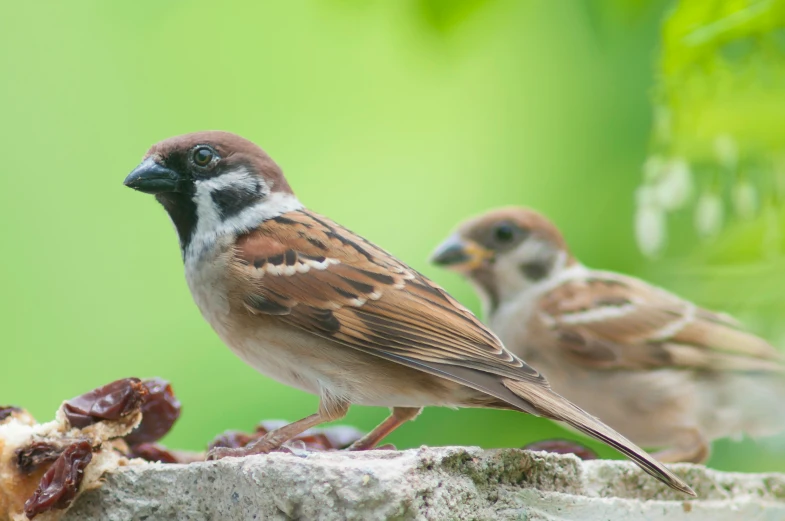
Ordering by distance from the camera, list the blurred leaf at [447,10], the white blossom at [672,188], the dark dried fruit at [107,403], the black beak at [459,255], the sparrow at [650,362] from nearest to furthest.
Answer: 1. the blurred leaf at [447,10]
2. the dark dried fruit at [107,403]
3. the white blossom at [672,188]
4. the sparrow at [650,362]
5. the black beak at [459,255]

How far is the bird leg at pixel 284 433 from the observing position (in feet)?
4.65

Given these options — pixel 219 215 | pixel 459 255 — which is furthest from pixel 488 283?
pixel 219 215

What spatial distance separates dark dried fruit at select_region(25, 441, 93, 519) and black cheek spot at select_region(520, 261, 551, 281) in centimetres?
166

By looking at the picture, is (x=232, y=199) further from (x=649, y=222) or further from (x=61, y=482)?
(x=649, y=222)

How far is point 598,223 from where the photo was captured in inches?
119

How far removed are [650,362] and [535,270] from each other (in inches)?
18.0

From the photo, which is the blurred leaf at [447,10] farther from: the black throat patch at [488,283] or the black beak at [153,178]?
the black throat patch at [488,283]

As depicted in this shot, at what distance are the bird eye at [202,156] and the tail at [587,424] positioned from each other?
0.63 m

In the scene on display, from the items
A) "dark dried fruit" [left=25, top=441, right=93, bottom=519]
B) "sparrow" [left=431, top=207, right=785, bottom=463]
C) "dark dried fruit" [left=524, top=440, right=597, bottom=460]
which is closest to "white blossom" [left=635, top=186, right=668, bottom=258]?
"sparrow" [left=431, top=207, right=785, bottom=463]

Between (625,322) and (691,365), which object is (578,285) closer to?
(625,322)

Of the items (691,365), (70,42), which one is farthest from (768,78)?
(70,42)

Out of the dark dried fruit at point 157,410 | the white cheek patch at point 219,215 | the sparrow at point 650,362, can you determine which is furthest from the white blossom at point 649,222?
the dark dried fruit at point 157,410

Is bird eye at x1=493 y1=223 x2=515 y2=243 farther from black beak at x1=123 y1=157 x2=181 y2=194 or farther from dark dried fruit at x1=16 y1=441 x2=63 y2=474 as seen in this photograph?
dark dried fruit at x1=16 y1=441 x2=63 y2=474

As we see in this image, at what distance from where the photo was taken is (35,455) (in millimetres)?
1291
